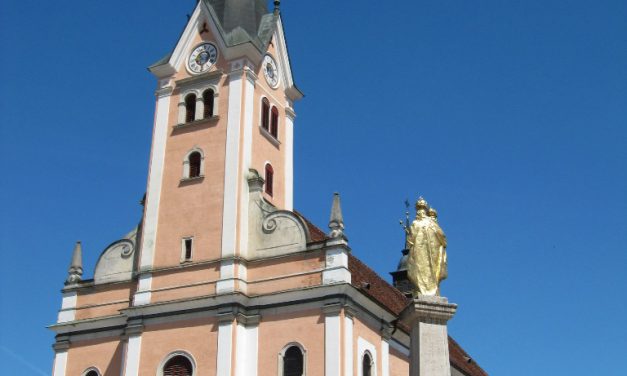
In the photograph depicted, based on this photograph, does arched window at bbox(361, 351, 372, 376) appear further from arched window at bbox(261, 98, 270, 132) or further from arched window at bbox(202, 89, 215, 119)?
arched window at bbox(202, 89, 215, 119)

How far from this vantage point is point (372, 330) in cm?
3089

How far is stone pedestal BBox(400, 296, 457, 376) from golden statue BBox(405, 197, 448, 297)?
445mm

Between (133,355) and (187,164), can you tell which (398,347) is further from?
(187,164)

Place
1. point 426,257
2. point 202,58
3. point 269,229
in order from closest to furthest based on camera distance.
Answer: point 426,257
point 269,229
point 202,58

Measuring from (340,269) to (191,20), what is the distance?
41.9ft

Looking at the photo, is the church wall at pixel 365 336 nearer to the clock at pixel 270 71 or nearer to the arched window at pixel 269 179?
the arched window at pixel 269 179

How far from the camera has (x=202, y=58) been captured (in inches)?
1393

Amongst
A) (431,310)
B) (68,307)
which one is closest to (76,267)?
(68,307)

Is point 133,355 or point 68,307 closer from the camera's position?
point 133,355

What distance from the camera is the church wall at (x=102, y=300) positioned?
107 feet

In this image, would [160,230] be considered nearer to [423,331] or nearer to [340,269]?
[340,269]

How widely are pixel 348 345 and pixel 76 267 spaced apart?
36.4 ft

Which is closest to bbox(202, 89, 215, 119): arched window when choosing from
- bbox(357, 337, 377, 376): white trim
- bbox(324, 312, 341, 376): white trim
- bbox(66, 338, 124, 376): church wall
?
bbox(66, 338, 124, 376): church wall

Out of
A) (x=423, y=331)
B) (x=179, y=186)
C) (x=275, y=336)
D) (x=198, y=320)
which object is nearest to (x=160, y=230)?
(x=179, y=186)
